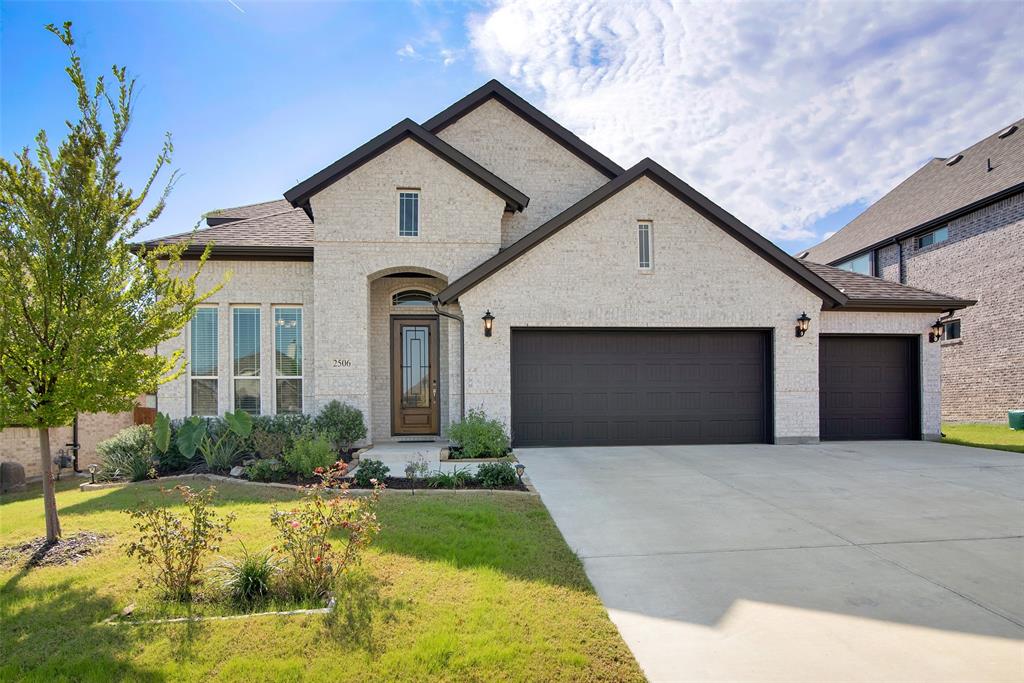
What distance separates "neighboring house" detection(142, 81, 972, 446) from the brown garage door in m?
0.03

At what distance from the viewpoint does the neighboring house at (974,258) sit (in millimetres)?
16359

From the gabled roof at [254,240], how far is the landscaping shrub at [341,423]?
3338mm

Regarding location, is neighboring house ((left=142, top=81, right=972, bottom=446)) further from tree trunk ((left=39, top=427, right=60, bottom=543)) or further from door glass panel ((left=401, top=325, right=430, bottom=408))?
tree trunk ((left=39, top=427, right=60, bottom=543))

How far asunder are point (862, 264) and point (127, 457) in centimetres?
2677

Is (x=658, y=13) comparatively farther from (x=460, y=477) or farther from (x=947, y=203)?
(x=947, y=203)

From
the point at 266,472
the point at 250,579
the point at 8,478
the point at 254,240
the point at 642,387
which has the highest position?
the point at 254,240

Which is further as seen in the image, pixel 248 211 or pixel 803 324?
pixel 248 211

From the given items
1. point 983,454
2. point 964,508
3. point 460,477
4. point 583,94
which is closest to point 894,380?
point 983,454

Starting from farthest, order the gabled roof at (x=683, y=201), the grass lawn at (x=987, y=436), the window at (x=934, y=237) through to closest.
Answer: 1. the window at (x=934, y=237)
2. the grass lawn at (x=987, y=436)
3. the gabled roof at (x=683, y=201)

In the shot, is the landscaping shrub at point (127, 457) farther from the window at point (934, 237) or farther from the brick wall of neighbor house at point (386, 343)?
the window at point (934, 237)

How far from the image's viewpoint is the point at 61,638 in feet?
11.1


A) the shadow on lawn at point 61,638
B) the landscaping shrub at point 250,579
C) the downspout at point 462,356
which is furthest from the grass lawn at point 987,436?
the shadow on lawn at point 61,638

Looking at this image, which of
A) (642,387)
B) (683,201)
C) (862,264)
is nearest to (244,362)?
(642,387)

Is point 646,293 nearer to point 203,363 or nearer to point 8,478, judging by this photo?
point 203,363
